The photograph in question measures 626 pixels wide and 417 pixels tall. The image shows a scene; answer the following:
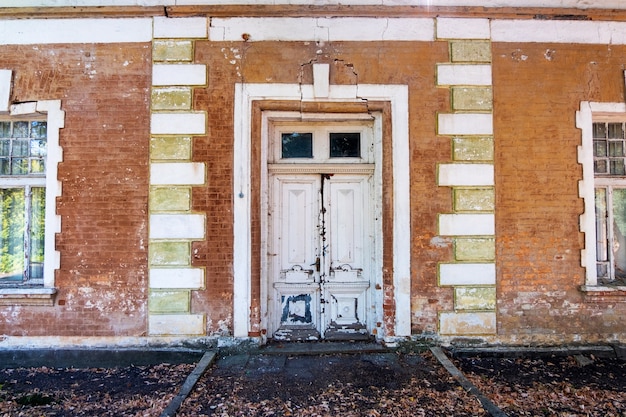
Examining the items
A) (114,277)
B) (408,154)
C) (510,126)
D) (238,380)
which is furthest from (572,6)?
(114,277)

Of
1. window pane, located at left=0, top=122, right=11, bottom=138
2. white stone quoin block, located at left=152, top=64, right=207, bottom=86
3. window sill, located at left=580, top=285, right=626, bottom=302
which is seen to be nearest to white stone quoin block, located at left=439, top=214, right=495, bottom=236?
window sill, located at left=580, top=285, right=626, bottom=302

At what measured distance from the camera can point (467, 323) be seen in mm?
4730

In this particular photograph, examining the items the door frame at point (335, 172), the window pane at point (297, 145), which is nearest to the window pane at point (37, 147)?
the door frame at point (335, 172)

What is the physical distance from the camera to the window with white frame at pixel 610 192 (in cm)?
507

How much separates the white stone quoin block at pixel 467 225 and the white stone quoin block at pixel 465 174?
401 millimetres

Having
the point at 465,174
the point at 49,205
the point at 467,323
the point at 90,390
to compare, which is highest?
the point at 465,174

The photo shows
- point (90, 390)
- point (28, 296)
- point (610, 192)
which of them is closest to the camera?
point (90, 390)

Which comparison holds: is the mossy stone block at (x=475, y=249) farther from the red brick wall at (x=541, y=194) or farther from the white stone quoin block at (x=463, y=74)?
the white stone quoin block at (x=463, y=74)

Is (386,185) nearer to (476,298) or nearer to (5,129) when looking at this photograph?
(476,298)

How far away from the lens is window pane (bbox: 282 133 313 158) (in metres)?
5.10

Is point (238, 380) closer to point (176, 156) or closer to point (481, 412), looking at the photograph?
point (481, 412)

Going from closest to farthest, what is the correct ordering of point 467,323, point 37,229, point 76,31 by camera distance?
point 467,323 → point 76,31 → point 37,229

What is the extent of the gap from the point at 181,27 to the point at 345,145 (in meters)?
2.49

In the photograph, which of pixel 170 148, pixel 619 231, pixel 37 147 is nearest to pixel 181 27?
pixel 170 148
